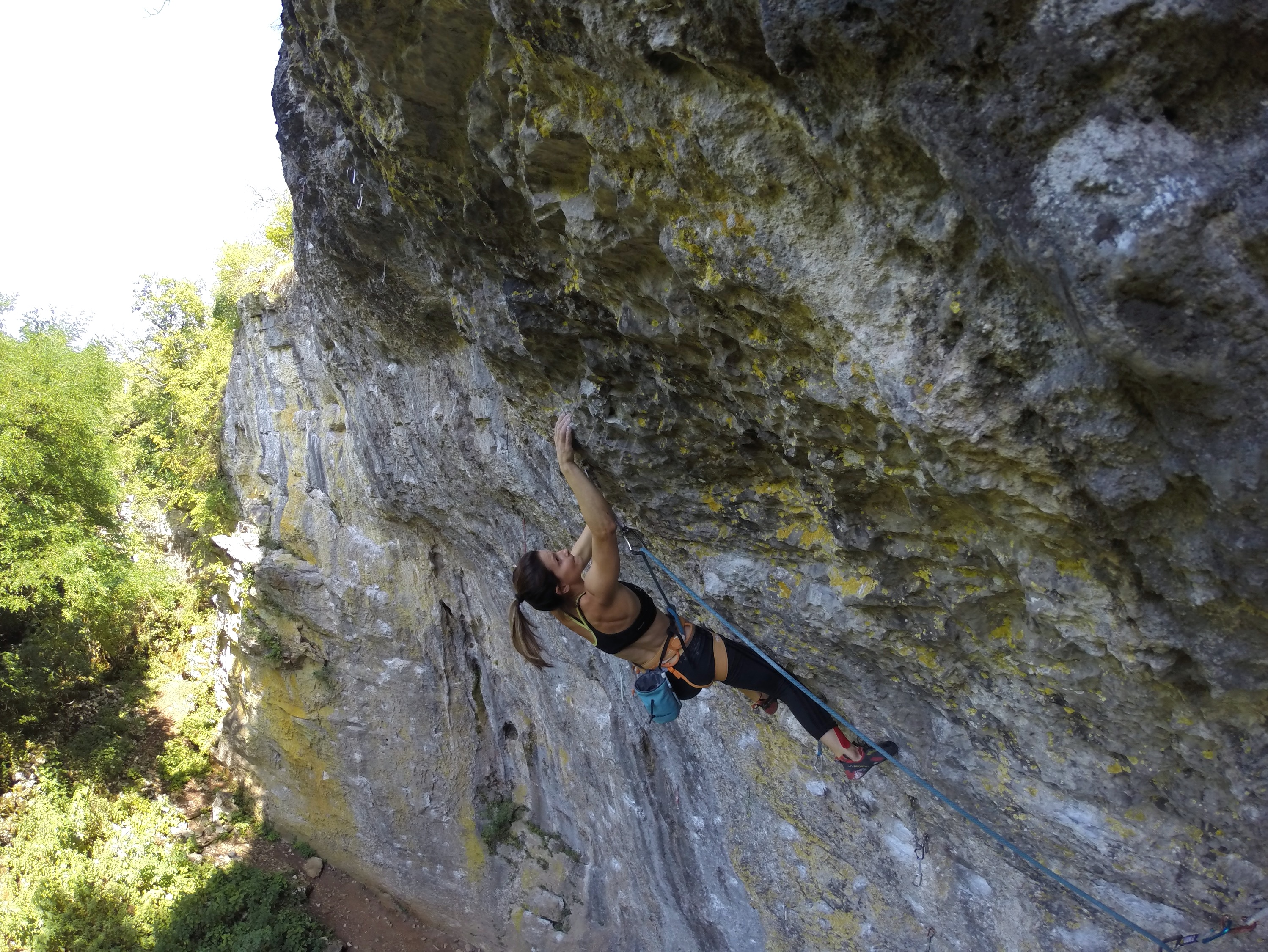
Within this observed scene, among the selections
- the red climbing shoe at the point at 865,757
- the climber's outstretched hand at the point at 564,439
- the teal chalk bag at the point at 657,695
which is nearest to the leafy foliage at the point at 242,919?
the teal chalk bag at the point at 657,695

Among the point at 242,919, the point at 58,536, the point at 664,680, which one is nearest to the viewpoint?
the point at 664,680

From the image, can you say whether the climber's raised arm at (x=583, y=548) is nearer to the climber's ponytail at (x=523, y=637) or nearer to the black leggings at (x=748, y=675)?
the climber's ponytail at (x=523, y=637)

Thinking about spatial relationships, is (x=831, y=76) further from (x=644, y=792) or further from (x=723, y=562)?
(x=644, y=792)

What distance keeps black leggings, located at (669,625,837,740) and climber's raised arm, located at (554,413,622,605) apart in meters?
0.58

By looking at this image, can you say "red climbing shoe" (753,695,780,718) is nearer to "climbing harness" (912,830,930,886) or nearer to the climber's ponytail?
"climbing harness" (912,830,930,886)

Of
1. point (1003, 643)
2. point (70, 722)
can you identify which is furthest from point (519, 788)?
point (70, 722)

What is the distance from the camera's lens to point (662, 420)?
3.03 metres

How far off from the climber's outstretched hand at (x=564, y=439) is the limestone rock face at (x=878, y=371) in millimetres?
65

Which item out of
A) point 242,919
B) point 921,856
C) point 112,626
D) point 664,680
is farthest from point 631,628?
point 112,626

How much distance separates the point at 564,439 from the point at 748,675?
4.95 ft

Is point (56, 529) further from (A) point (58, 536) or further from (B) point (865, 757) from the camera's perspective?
(B) point (865, 757)

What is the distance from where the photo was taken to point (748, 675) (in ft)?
11.7

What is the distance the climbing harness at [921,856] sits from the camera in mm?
3545

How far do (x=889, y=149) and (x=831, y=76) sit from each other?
8.8 inches
